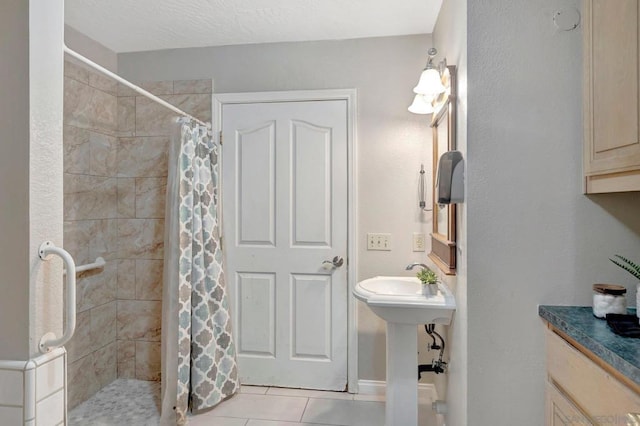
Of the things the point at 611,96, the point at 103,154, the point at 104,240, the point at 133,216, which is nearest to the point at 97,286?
the point at 104,240

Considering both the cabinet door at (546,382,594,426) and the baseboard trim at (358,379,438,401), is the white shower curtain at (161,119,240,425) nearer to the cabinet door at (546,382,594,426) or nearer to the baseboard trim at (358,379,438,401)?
the baseboard trim at (358,379,438,401)

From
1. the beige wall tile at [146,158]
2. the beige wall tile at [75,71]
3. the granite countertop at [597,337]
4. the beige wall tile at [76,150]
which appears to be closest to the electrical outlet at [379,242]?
the granite countertop at [597,337]

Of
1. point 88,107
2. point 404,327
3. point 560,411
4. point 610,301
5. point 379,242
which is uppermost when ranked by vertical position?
point 88,107

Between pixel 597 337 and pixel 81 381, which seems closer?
pixel 597 337

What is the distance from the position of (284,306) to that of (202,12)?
6.48 feet

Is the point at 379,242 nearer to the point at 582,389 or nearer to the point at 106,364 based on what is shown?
the point at 582,389

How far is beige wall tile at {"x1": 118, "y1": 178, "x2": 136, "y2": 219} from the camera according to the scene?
8.83 feet

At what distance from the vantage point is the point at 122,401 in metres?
2.41

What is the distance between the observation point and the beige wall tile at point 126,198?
8.83 feet

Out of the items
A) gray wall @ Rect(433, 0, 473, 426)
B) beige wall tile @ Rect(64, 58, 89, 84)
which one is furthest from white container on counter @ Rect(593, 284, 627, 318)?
beige wall tile @ Rect(64, 58, 89, 84)

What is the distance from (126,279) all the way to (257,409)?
53.2 inches

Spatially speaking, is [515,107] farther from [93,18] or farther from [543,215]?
[93,18]

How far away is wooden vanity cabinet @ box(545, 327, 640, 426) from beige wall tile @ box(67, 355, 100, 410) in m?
2.62

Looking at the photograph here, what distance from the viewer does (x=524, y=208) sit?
4.82 feet
